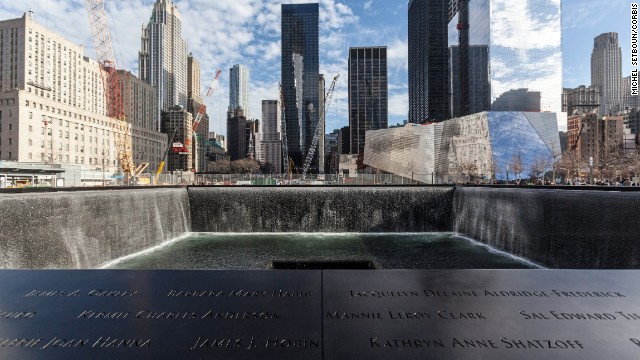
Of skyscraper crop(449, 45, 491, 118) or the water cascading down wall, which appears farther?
skyscraper crop(449, 45, 491, 118)

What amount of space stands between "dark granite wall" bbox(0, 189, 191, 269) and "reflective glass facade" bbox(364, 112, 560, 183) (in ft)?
213

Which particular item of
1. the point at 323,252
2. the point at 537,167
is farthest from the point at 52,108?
the point at 537,167

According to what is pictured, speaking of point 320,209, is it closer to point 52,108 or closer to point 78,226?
point 78,226

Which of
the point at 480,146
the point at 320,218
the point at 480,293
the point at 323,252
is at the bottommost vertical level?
the point at 323,252

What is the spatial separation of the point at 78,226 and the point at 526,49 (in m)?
148

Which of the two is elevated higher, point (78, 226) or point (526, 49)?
point (526, 49)

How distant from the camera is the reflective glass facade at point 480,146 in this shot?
3497 inches

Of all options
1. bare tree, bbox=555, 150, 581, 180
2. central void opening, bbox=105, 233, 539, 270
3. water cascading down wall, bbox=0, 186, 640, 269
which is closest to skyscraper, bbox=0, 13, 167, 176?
water cascading down wall, bbox=0, 186, 640, 269

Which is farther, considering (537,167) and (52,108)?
Result: (52,108)

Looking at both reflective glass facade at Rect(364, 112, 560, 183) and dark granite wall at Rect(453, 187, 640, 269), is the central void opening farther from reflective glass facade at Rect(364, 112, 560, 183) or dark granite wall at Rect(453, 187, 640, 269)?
reflective glass facade at Rect(364, 112, 560, 183)

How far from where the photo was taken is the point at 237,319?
3.09 m

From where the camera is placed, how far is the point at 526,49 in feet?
426

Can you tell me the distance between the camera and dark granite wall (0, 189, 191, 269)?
12.7m

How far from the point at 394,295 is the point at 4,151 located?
372 ft
